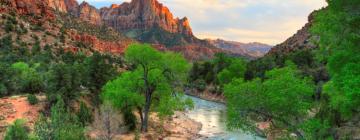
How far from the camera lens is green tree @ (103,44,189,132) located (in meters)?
34.3

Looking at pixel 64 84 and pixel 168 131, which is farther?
pixel 168 131

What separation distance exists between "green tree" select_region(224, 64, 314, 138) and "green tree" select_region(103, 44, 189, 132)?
1414 cm

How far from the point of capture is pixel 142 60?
114ft

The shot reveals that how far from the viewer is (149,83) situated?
3566 centimetres

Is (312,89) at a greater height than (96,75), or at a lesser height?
greater

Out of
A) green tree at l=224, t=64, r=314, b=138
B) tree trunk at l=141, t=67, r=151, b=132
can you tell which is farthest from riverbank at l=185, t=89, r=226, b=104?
green tree at l=224, t=64, r=314, b=138

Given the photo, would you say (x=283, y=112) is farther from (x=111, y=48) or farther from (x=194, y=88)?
(x=111, y=48)

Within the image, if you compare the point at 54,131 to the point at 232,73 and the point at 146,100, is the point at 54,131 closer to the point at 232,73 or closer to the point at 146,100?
the point at 146,100

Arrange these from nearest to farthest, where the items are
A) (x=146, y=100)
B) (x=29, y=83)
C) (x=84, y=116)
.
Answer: (x=84, y=116), (x=146, y=100), (x=29, y=83)

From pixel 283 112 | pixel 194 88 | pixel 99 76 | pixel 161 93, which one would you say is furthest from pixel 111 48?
pixel 283 112

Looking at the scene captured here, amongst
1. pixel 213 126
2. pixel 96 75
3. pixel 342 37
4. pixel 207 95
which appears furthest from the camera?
pixel 207 95

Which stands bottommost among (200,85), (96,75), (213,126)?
(200,85)

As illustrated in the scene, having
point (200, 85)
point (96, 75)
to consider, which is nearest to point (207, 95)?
point (200, 85)

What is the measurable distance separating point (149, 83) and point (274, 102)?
18417 millimetres
